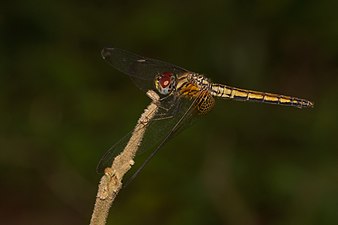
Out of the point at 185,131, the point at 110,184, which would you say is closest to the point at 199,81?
the point at 185,131

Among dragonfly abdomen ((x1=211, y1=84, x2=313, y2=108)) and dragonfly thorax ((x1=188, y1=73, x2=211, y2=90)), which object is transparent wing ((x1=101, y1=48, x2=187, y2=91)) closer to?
dragonfly thorax ((x1=188, y1=73, x2=211, y2=90))

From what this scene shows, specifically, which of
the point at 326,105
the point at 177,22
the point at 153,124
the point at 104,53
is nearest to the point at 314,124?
the point at 326,105

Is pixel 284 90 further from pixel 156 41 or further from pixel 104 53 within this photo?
pixel 104 53

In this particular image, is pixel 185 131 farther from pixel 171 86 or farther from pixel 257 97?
pixel 171 86

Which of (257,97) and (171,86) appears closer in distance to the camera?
(171,86)

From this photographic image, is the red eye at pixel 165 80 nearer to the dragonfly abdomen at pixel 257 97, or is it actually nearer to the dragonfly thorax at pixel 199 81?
the dragonfly thorax at pixel 199 81

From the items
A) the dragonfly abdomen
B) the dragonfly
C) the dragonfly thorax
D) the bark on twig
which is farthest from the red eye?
the bark on twig

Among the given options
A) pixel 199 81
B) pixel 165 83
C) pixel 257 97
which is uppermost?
pixel 257 97
